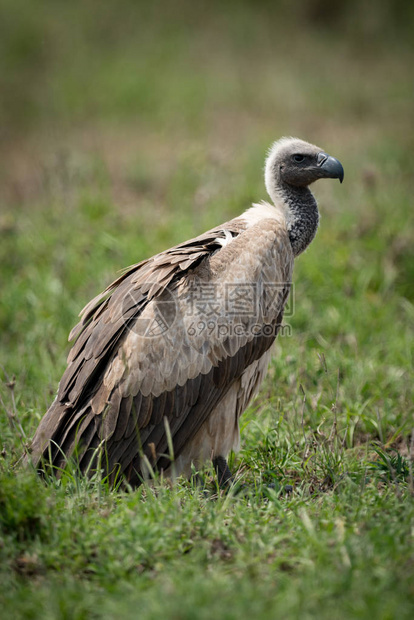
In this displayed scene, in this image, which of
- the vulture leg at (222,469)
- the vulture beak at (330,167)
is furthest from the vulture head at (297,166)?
the vulture leg at (222,469)

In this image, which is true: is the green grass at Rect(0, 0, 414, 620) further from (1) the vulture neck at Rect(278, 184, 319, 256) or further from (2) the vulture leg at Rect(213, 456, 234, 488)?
(1) the vulture neck at Rect(278, 184, 319, 256)

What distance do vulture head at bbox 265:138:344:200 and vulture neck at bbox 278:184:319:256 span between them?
5 centimetres

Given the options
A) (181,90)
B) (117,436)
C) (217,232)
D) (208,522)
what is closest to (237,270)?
(217,232)

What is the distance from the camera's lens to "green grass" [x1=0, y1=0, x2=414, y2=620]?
263 cm

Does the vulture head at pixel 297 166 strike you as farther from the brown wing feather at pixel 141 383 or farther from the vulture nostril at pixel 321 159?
the brown wing feather at pixel 141 383

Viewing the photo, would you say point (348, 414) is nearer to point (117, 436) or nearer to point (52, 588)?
point (117, 436)

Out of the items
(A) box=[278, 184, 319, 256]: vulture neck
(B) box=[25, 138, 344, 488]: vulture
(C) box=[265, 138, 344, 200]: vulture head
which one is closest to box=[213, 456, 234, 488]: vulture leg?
(B) box=[25, 138, 344, 488]: vulture

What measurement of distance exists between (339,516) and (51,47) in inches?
612

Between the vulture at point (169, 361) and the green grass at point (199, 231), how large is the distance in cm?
24

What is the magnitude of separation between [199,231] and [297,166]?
8.90 ft

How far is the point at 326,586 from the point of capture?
2.45 m

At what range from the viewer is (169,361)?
3.61 meters

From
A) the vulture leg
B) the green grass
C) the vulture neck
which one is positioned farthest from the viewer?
the vulture neck

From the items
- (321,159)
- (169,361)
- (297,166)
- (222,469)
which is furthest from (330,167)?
(222,469)
